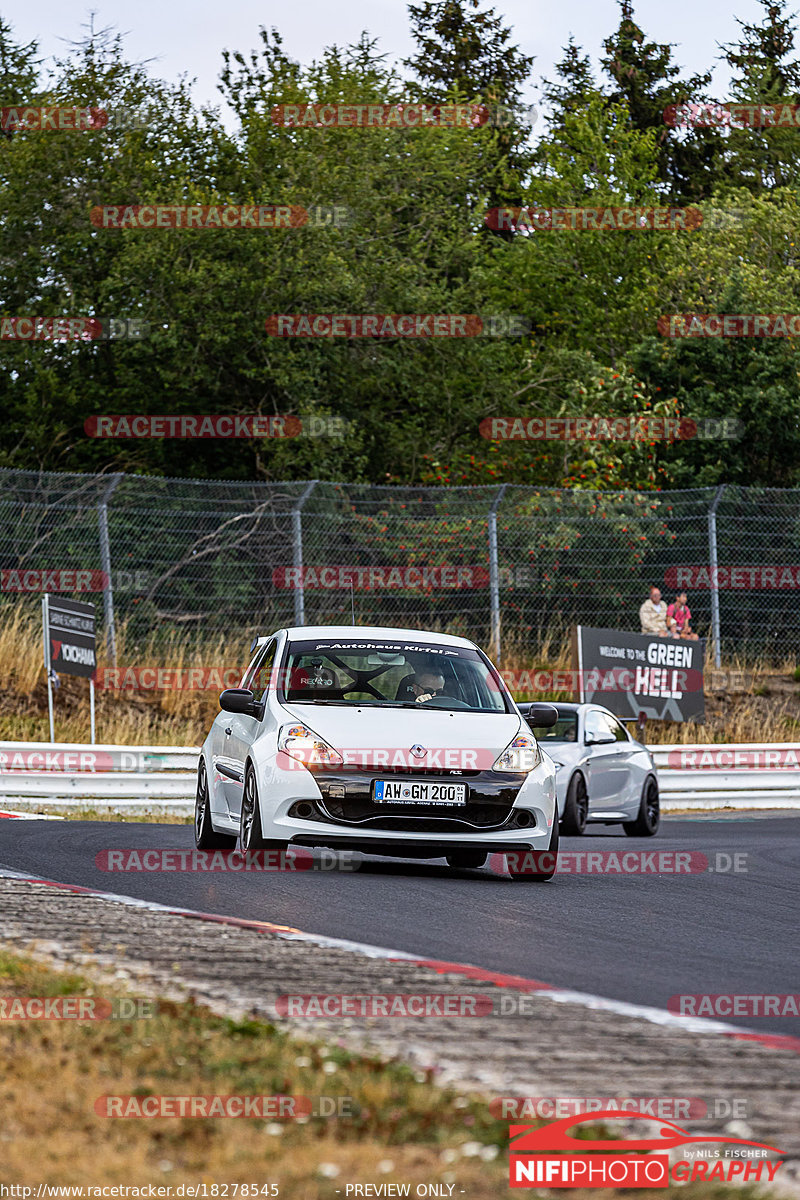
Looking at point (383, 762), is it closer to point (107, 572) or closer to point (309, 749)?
point (309, 749)

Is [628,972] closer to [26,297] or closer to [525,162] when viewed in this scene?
[26,297]

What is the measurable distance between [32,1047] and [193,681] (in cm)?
1991

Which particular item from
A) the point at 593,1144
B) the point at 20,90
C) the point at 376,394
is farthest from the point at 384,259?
the point at 593,1144

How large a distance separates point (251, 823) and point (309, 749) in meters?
0.66

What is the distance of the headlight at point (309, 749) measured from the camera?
1074 cm

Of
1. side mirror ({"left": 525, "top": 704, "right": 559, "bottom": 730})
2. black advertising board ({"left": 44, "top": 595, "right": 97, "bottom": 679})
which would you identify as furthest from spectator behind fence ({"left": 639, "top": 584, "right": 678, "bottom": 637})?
side mirror ({"left": 525, "top": 704, "right": 559, "bottom": 730})

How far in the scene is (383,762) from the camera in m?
10.8

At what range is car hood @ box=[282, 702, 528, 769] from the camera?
35.5ft

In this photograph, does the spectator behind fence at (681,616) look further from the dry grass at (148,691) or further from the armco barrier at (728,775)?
the armco barrier at (728,775)

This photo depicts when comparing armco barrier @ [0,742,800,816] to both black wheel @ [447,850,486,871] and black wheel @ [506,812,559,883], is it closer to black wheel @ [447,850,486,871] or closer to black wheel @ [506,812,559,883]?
black wheel @ [447,850,486,871]

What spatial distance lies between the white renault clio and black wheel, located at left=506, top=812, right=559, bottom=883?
13mm

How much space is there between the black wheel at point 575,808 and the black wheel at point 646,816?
1097 millimetres

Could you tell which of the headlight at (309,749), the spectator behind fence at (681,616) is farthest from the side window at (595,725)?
the spectator behind fence at (681,616)

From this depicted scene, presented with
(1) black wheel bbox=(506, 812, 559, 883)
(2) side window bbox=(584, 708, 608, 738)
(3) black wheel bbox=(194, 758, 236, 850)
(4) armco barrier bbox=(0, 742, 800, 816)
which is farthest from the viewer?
(4) armco barrier bbox=(0, 742, 800, 816)
